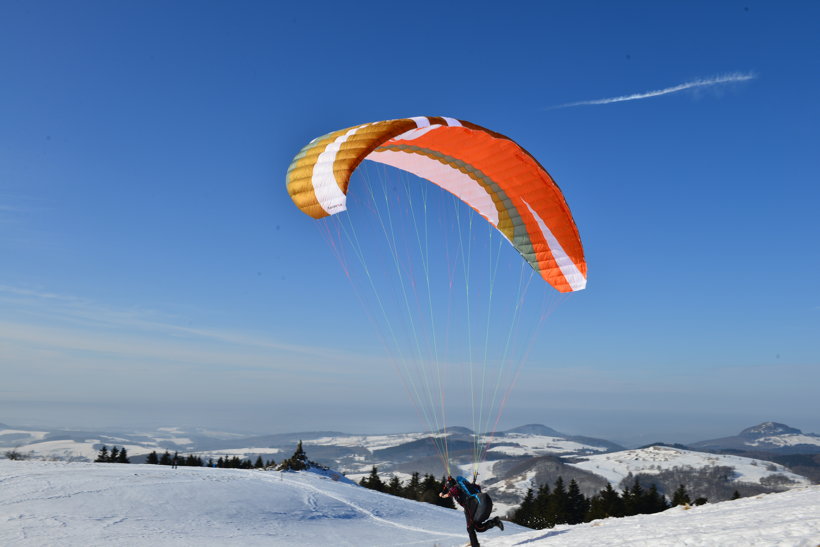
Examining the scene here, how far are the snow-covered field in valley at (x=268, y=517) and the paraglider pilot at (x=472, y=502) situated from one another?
4.59 feet

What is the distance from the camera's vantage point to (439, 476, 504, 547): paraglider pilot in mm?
10039

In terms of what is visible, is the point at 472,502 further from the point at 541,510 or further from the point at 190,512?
the point at 541,510

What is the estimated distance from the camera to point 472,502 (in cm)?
1009

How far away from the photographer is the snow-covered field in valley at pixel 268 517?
28.9 ft

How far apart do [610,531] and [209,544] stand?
9265mm

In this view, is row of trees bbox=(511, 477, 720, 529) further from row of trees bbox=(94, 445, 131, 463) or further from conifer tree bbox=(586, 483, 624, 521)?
row of trees bbox=(94, 445, 131, 463)

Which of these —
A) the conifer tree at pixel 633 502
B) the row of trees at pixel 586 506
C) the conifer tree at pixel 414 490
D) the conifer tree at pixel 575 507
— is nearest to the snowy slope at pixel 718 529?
the row of trees at pixel 586 506

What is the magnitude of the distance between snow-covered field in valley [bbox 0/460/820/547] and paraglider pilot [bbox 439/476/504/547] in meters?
1.40

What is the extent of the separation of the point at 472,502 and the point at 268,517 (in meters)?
9.59

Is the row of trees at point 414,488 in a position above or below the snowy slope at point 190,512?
below

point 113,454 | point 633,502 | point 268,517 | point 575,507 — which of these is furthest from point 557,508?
point 113,454

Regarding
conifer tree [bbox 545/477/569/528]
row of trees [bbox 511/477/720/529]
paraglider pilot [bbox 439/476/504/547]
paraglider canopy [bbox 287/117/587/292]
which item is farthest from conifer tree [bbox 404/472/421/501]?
paraglider pilot [bbox 439/476/504/547]

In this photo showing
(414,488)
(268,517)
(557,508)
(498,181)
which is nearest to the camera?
(498,181)

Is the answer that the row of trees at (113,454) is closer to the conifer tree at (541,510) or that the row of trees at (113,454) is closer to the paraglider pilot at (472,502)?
the conifer tree at (541,510)
